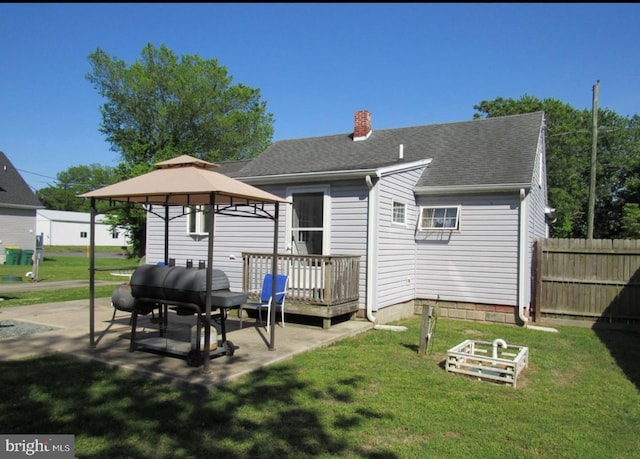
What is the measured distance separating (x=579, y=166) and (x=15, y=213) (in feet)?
115

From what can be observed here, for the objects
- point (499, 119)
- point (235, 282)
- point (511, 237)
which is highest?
point (499, 119)

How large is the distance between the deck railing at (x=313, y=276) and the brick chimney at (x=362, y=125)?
5.35 meters

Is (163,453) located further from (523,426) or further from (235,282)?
(235,282)

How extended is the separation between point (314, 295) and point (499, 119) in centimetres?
842

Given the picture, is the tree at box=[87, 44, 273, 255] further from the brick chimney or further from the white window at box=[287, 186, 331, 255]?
the white window at box=[287, 186, 331, 255]

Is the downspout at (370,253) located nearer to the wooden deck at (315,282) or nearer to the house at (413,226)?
the house at (413,226)

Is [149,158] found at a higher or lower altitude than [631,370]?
higher

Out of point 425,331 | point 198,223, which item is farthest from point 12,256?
point 425,331

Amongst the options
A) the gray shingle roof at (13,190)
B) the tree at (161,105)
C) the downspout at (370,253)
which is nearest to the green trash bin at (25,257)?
the gray shingle roof at (13,190)

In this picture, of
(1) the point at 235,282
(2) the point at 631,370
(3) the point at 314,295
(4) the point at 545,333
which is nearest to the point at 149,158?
(1) the point at 235,282

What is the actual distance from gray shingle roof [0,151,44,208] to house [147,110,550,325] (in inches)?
735

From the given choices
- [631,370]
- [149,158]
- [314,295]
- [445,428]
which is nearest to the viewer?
[445,428]

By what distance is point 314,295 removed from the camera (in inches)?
340

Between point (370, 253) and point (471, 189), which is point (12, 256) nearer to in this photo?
point (370, 253)
